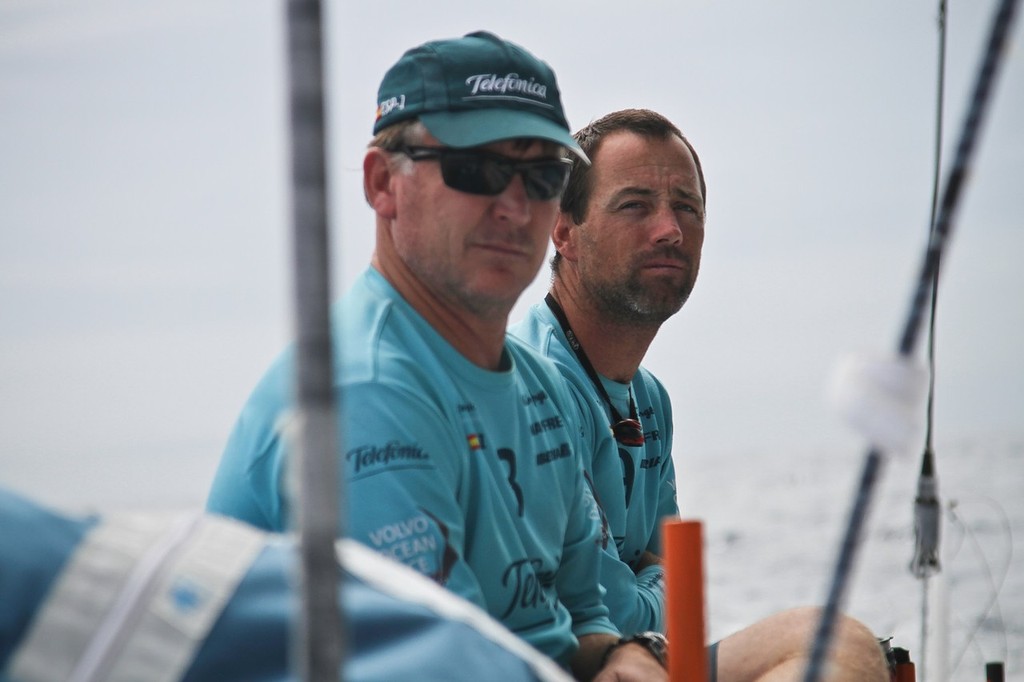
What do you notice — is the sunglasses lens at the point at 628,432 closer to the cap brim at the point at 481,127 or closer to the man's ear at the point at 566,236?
the man's ear at the point at 566,236

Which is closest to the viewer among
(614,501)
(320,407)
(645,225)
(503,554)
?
(320,407)

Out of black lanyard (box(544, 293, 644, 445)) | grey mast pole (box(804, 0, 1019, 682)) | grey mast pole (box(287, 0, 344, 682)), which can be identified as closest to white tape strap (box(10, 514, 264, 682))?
grey mast pole (box(287, 0, 344, 682))

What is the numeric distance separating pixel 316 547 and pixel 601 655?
1.51 m

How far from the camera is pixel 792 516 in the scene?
14.2m

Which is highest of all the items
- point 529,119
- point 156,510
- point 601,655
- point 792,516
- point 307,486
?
point 529,119

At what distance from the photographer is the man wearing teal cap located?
1729 mm

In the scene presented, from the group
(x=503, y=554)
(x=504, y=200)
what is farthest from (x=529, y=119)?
(x=503, y=554)

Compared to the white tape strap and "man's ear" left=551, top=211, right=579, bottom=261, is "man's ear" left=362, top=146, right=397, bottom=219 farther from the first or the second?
"man's ear" left=551, top=211, right=579, bottom=261

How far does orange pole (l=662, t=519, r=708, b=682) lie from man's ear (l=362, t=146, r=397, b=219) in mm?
890

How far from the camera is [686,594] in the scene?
1.32 metres

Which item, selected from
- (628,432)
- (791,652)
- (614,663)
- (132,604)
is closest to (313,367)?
(132,604)

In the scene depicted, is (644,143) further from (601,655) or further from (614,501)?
(601,655)

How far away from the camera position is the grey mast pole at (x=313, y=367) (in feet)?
2.06

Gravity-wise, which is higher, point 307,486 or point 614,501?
point 307,486
